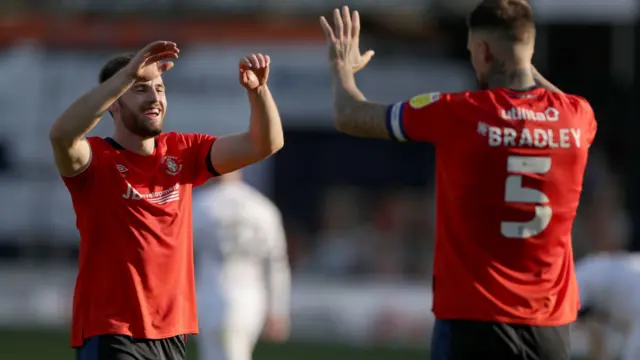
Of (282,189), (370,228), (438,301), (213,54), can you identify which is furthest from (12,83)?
(438,301)

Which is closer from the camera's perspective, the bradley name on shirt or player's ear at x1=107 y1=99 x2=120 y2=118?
the bradley name on shirt

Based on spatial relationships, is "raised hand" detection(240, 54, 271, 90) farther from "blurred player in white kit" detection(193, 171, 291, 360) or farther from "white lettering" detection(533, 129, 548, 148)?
"blurred player in white kit" detection(193, 171, 291, 360)

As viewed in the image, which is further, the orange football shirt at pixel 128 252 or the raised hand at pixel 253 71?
the raised hand at pixel 253 71

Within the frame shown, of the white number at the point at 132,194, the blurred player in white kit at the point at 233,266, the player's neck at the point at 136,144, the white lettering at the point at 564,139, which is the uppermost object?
the white lettering at the point at 564,139

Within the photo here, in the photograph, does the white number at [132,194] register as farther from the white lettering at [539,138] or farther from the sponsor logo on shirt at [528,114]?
the white lettering at [539,138]

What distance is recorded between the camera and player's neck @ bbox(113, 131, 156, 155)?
6199 mm

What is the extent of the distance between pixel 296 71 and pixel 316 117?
806 millimetres

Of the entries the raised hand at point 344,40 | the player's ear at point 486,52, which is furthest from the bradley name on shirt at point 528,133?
the raised hand at point 344,40

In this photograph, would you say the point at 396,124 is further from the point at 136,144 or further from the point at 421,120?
the point at 136,144

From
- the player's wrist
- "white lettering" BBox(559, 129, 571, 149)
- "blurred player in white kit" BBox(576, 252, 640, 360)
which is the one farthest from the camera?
"blurred player in white kit" BBox(576, 252, 640, 360)

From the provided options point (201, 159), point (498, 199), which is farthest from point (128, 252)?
point (498, 199)

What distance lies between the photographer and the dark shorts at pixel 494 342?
5.46 meters

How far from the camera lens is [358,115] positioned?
A: 5609 mm

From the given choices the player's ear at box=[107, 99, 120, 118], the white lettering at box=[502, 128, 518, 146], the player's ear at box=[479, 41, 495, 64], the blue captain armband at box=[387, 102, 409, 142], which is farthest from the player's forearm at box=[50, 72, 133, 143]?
the white lettering at box=[502, 128, 518, 146]
